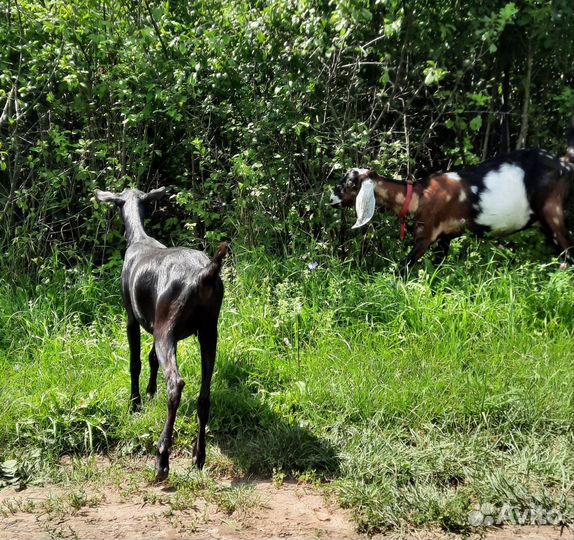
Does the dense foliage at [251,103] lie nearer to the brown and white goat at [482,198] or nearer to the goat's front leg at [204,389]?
the brown and white goat at [482,198]

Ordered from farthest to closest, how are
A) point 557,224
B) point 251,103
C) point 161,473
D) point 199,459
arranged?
point 251,103 < point 557,224 < point 199,459 < point 161,473

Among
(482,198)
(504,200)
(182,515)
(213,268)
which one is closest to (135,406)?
(182,515)

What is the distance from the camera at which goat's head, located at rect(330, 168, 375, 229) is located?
625 centimetres

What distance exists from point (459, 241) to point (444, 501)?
11.6 feet

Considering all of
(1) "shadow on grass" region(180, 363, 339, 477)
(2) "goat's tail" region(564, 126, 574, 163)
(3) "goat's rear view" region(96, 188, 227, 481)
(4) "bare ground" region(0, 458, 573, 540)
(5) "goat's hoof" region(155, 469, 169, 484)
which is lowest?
(4) "bare ground" region(0, 458, 573, 540)

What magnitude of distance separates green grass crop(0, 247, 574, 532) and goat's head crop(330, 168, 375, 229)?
0.53m

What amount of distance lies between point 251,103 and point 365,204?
1683 mm

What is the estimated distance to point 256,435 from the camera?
471 centimetres

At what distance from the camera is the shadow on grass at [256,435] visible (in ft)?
14.3

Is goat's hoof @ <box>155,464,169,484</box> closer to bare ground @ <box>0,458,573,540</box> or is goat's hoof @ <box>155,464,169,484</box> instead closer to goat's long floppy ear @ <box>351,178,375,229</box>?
bare ground @ <box>0,458,573,540</box>

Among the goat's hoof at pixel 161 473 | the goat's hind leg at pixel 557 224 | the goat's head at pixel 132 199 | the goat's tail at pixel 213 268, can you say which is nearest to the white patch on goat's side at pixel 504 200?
the goat's hind leg at pixel 557 224

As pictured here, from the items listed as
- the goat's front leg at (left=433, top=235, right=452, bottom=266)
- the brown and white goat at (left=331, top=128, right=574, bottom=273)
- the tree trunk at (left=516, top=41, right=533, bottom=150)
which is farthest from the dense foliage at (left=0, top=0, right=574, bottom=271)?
the goat's front leg at (left=433, top=235, right=452, bottom=266)

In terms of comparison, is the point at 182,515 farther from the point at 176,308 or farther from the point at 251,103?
the point at 251,103

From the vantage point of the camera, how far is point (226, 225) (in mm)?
7414
